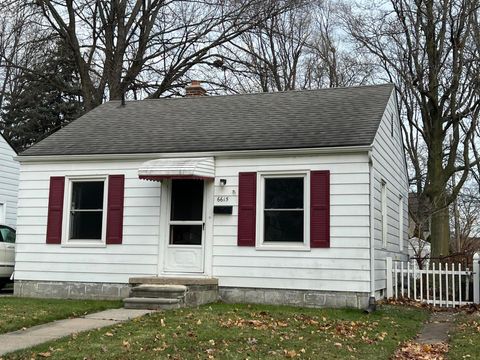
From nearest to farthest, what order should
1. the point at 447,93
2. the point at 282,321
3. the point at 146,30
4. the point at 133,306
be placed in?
the point at 282,321 → the point at 133,306 → the point at 447,93 → the point at 146,30

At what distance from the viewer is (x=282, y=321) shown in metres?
8.75

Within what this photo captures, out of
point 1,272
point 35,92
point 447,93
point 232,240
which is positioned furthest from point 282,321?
point 35,92

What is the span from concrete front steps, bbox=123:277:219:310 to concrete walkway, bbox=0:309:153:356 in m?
0.32

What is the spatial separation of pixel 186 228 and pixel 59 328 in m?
4.19

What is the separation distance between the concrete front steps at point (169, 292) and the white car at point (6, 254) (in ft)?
14.4

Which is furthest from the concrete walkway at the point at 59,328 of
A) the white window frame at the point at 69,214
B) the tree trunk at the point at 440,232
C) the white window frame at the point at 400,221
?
the tree trunk at the point at 440,232

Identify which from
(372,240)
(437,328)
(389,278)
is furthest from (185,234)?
(437,328)

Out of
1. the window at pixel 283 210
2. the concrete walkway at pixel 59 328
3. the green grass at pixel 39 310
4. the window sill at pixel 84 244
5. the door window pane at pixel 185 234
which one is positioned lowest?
the concrete walkway at pixel 59 328

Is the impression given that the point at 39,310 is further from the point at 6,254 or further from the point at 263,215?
the point at 6,254

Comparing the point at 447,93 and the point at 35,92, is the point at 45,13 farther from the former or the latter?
the point at 447,93

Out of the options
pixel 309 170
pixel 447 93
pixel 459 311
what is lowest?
pixel 459 311

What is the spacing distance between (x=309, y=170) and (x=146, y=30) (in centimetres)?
1525

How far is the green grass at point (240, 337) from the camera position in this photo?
6.39 meters

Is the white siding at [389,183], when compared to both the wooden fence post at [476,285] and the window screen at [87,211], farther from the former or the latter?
the window screen at [87,211]
